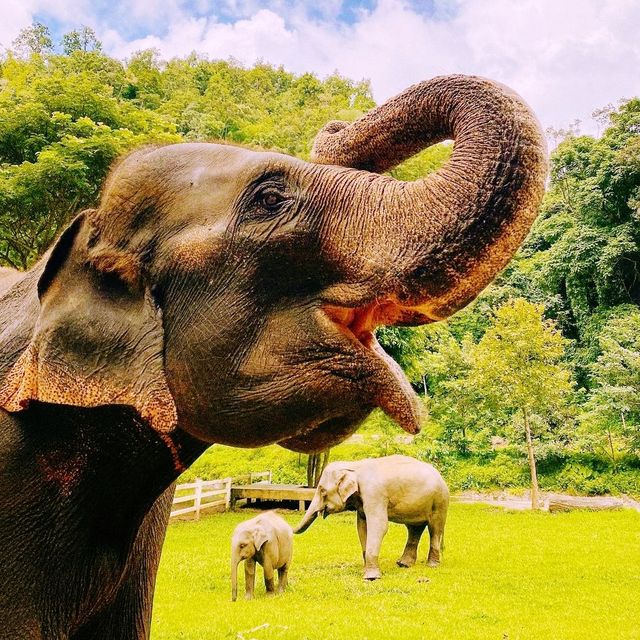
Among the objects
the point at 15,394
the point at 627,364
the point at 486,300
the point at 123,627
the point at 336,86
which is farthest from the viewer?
the point at 336,86

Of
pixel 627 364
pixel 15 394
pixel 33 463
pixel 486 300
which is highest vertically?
pixel 486 300

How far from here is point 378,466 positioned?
983 cm

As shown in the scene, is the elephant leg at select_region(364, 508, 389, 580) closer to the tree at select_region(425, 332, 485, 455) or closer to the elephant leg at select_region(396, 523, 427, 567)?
the elephant leg at select_region(396, 523, 427, 567)

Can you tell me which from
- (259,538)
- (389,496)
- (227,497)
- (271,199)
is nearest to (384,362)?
(271,199)

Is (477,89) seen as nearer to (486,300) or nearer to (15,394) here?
(15,394)

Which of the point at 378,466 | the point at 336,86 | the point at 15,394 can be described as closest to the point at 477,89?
the point at 15,394

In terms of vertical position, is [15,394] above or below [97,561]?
above

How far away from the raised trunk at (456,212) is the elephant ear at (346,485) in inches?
322

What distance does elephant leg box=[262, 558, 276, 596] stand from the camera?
739cm

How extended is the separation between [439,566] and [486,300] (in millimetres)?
26691

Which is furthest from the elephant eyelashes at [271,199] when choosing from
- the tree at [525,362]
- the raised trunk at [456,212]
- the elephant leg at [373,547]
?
the tree at [525,362]

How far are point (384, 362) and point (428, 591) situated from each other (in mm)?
7420

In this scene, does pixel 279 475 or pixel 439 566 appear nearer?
pixel 439 566

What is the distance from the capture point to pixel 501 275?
4180 millimetres
